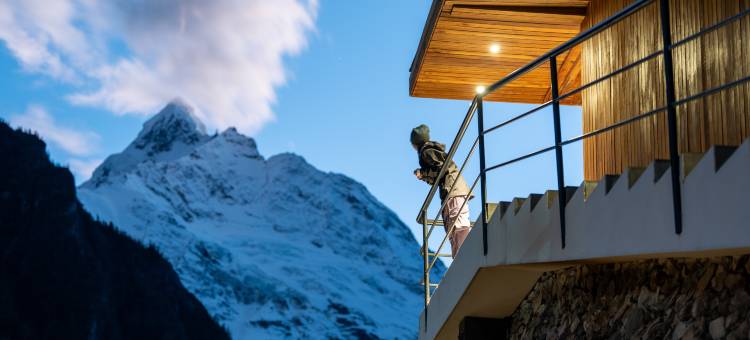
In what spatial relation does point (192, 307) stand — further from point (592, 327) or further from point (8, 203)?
point (592, 327)

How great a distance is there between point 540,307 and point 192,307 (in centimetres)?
8973

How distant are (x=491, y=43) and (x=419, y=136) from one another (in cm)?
134

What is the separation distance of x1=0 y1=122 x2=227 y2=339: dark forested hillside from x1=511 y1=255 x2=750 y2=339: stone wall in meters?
71.5

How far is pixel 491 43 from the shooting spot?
8172mm

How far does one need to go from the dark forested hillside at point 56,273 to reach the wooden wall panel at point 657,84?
70.6 metres

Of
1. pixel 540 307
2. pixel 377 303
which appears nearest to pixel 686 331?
pixel 540 307

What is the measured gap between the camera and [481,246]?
5.48 m

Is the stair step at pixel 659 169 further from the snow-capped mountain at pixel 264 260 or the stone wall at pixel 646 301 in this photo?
the snow-capped mountain at pixel 264 260

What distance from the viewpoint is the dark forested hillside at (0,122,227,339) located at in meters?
74.4

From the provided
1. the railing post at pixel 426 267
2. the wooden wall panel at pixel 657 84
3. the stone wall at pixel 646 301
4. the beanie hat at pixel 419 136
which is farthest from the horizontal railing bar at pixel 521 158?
the beanie hat at pixel 419 136

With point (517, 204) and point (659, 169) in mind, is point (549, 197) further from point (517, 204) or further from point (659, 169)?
point (659, 169)

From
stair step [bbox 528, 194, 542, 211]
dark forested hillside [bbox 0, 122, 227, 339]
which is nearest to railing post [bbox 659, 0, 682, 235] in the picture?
stair step [bbox 528, 194, 542, 211]

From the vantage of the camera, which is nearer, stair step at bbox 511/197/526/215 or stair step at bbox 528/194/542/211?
stair step at bbox 528/194/542/211

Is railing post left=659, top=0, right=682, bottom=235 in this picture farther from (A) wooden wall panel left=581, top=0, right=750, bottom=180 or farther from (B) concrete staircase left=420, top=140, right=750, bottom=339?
(A) wooden wall panel left=581, top=0, right=750, bottom=180
